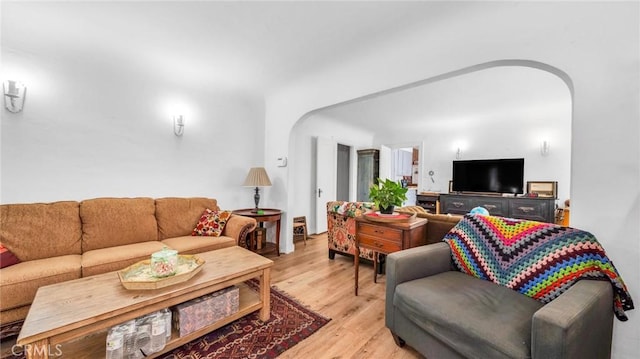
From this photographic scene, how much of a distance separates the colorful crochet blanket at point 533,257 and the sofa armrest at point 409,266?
0.56 ft

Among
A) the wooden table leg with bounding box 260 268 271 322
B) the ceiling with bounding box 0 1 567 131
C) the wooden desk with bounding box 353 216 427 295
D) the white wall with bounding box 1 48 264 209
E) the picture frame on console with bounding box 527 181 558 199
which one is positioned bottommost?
the wooden table leg with bounding box 260 268 271 322

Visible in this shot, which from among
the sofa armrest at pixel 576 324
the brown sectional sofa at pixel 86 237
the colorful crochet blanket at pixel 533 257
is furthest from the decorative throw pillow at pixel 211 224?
the sofa armrest at pixel 576 324

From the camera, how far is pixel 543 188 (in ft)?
13.1

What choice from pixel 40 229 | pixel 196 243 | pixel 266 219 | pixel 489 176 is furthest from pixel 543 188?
pixel 40 229

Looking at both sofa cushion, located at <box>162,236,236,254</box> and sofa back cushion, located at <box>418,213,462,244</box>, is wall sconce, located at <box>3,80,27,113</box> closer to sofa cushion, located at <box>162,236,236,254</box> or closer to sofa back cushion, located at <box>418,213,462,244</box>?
sofa cushion, located at <box>162,236,236,254</box>

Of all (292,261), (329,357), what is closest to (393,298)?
(329,357)

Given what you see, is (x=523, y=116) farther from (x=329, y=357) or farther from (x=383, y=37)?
(x=329, y=357)

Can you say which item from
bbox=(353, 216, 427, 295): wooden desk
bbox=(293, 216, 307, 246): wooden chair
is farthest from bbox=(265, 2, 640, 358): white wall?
bbox=(293, 216, 307, 246): wooden chair

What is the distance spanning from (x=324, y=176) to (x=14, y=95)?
3.88m

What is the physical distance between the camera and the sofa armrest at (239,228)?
9.11 feet

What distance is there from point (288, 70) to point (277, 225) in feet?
6.65

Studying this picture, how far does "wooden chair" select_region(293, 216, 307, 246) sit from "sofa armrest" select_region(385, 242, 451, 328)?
8.34 ft

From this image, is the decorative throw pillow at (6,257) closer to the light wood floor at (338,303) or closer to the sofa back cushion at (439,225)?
the light wood floor at (338,303)

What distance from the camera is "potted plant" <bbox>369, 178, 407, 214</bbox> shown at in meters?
2.14
